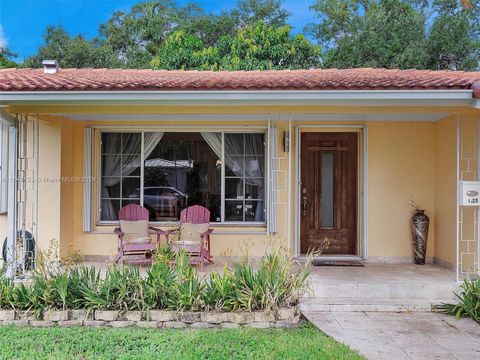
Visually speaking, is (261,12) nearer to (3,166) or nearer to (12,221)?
(3,166)

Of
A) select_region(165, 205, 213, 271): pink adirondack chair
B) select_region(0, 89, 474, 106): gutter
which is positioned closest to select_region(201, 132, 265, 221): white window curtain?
select_region(165, 205, 213, 271): pink adirondack chair

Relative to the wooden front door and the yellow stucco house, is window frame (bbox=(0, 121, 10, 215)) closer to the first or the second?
the yellow stucco house

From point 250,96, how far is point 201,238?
2.75 m

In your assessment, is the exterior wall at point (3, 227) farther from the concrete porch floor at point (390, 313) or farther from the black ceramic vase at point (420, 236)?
the black ceramic vase at point (420, 236)

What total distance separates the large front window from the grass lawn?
3.61m

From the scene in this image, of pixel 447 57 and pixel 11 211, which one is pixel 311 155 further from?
pixel 447 57

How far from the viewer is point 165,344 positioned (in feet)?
14.1

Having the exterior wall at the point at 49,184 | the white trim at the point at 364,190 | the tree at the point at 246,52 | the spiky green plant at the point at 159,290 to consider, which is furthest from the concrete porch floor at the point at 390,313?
the tree at the point at 246,52

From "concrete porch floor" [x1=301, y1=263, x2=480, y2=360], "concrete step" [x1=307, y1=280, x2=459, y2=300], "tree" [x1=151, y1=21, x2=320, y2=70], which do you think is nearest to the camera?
"concrete porch floor" [x1=301, y1=263, x2=480, y2=360]

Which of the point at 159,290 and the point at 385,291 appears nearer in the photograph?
the point at 159,290

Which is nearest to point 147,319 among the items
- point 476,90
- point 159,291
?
point 159,291

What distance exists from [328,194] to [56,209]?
4.95 m

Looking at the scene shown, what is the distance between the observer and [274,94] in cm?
573

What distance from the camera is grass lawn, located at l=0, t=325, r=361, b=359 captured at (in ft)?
13.1
